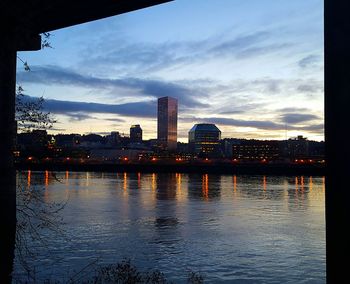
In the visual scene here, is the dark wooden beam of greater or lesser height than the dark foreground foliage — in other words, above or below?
above

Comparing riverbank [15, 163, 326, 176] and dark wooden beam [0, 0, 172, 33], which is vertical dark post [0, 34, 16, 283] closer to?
dark wooden beam [0, 0, 172, 33]

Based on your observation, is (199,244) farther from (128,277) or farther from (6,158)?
(6,158)

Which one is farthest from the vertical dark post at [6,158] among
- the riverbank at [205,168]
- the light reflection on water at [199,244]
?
the riverbank at [205,168]

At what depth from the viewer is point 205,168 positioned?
565 ft

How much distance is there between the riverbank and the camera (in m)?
164
